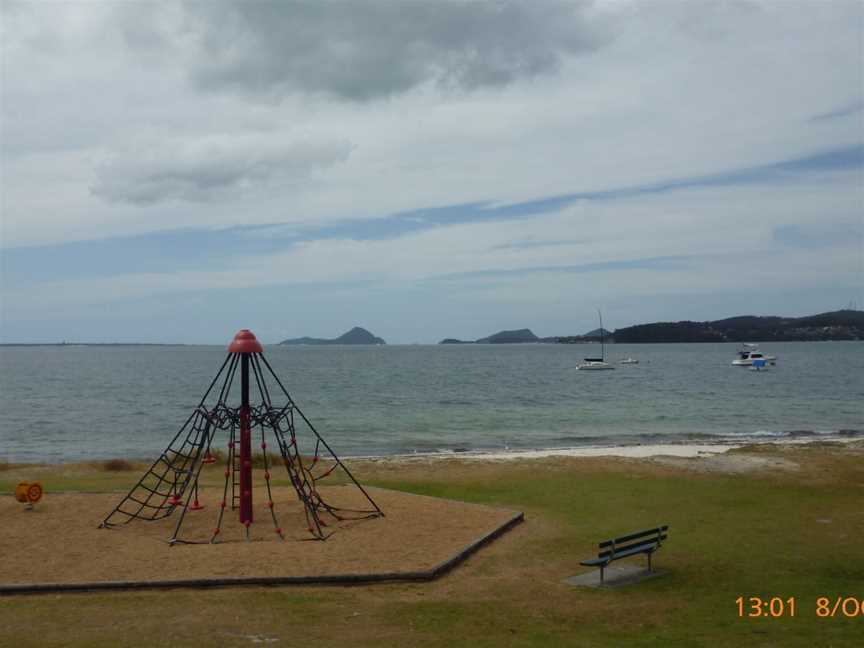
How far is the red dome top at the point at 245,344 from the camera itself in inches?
558

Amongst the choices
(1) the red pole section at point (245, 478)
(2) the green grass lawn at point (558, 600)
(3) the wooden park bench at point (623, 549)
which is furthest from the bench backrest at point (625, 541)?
(1) the red pole section at point (245, 478)

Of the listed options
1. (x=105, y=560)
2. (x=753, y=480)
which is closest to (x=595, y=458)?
(x=753, y=480)

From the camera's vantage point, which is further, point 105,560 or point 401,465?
point 401,465

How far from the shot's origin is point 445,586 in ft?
34.3

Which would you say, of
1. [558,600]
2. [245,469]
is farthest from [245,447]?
[558,600]

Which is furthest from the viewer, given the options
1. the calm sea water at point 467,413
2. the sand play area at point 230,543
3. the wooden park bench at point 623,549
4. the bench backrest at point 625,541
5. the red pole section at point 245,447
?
the calm sea water at point 467,413

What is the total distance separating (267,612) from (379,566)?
2.14m

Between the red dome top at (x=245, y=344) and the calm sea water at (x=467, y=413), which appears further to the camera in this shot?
the calm sea water at (x=467, y=413)

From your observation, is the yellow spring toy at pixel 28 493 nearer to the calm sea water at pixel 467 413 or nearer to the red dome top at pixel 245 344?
the red dome top at pixel 245 344

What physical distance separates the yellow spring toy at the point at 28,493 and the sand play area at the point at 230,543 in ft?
0.86

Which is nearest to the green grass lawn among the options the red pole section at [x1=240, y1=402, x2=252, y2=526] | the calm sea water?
the red pole section at [x1=240, y1=402, x2=252, y2=526]

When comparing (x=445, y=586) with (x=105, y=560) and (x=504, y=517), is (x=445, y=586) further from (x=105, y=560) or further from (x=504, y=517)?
(x=105, y=560)

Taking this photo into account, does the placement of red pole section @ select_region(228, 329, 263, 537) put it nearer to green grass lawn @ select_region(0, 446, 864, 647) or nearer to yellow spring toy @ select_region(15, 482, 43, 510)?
green grass lawn @ select_region(0, 446, 864, 647)

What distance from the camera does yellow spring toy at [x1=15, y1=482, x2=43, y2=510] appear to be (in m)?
15.1
